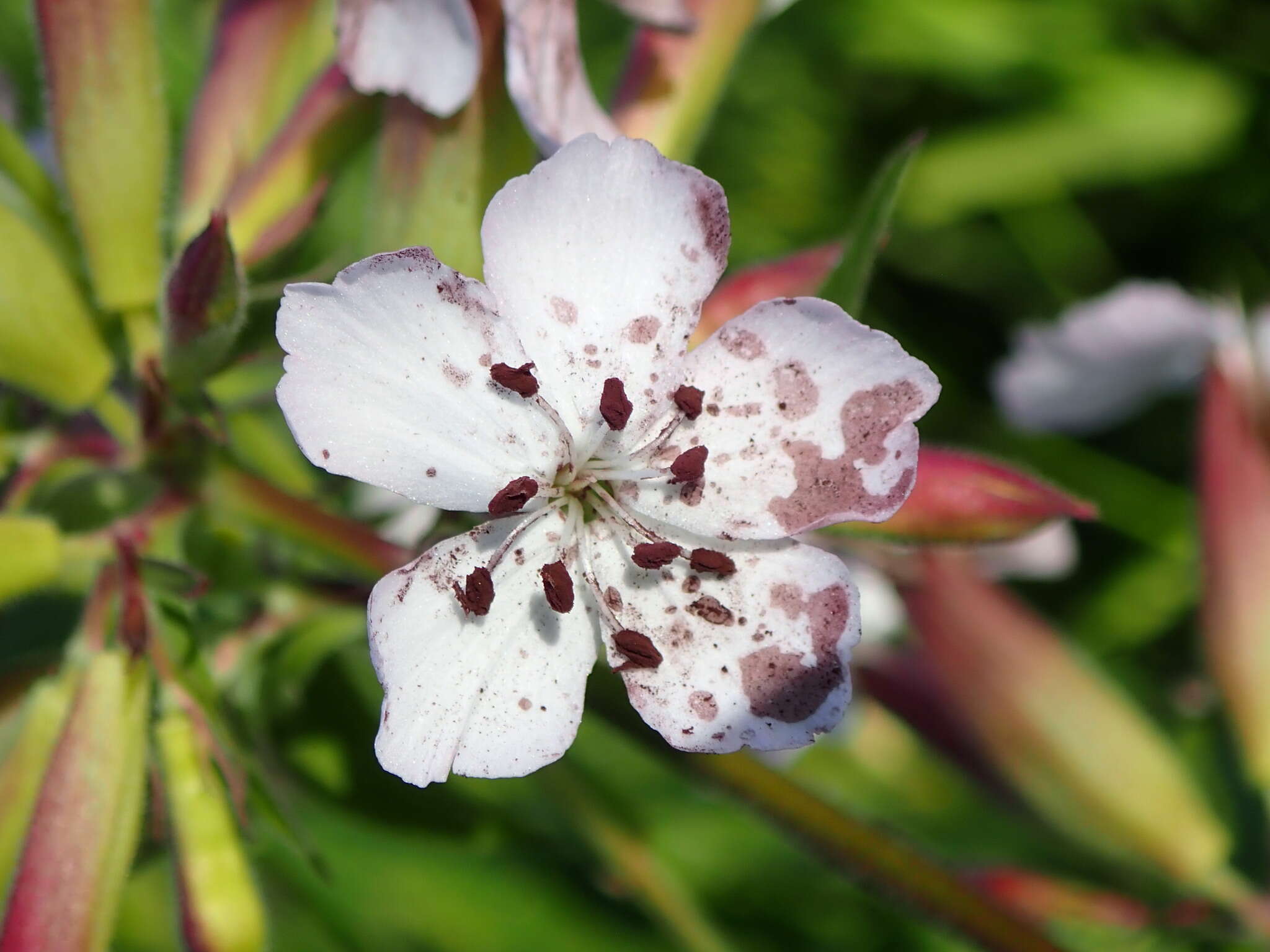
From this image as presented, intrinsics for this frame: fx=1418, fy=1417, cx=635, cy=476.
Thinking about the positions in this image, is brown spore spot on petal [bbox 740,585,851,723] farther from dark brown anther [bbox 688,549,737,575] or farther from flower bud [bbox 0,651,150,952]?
flower bud [bbox 0,651,150,952]

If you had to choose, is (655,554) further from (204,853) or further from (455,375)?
(204,853)

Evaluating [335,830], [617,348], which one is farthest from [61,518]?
[335,830]

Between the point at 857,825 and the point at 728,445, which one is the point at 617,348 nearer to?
the point at 728,445

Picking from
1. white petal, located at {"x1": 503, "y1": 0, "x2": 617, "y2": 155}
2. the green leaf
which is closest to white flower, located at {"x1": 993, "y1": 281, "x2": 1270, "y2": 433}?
the green leaf

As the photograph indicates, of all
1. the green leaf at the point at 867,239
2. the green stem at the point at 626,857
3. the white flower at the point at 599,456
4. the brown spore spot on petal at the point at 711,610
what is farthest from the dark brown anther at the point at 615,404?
the green stem at the point at 626,857

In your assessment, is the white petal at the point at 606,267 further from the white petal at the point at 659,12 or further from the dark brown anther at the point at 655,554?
the white petal at the point at 659,12

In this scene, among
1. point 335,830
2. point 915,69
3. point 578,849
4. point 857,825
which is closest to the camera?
point 857,825

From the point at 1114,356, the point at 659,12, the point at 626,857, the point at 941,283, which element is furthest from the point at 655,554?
the point at 941,283
